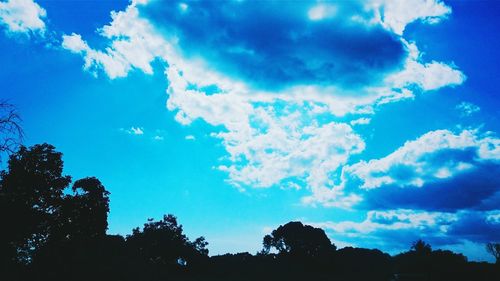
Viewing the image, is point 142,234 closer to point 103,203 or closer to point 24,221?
point 103,203

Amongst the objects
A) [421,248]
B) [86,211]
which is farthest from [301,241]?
[86,211]

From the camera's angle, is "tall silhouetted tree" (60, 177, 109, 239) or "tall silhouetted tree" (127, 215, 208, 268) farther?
"tall silhouetted tree" (127, 215, 208, 268)

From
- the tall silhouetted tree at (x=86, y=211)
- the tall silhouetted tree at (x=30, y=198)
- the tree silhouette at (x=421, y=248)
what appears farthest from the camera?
the tree silhouette at (x=421, y=248)

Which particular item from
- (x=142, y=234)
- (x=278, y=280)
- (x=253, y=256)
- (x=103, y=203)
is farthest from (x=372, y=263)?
(x=103, y=203)

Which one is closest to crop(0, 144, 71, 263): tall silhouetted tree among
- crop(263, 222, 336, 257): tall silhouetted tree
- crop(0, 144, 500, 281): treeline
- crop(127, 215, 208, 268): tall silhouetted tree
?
crop(0, 144, 500, 281): treeline

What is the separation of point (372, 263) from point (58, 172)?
307ft

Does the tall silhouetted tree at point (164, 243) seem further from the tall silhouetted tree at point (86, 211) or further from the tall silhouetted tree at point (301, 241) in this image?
the tall silhouetted tree at point (86, 211)

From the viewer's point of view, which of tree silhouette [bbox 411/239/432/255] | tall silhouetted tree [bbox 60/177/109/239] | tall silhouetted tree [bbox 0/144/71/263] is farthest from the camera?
tree silhouette [bbox 411/239/432/255]

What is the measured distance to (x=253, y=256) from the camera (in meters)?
88.7

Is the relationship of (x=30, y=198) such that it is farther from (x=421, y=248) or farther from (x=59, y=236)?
(x=421, y=248)

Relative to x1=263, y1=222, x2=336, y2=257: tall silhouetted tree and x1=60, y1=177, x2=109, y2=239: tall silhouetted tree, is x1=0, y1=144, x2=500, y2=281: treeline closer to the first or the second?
x1=60, y1=177, x2=109, y2=239: tall silhouetted tree

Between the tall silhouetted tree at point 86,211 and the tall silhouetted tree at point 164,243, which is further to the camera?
the tall silhouetted tree at point 164,243

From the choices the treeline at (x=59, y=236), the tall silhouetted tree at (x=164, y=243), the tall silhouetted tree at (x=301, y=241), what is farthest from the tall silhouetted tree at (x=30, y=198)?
the tall silhouetted tree at (x=301, y=241)

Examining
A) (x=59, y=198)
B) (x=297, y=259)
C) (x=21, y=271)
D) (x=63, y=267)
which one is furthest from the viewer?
(x=297, y=259)
